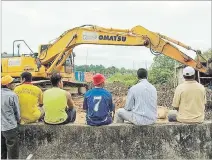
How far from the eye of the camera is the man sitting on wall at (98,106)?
598cm

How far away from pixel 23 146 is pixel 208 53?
30.6m

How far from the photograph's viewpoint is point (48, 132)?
19.7 ft

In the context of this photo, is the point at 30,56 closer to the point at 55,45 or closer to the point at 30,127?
the point at 55,45

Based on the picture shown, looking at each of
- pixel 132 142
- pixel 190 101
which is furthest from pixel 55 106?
pixel 190 101

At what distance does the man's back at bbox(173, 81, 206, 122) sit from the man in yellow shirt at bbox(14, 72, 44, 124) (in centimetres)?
223

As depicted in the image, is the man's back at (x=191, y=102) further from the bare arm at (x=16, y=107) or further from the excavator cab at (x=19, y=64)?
the excavator cab at (x=19, y=64)

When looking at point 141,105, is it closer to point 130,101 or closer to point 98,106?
point 130,101

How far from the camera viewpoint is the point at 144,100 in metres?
5.96

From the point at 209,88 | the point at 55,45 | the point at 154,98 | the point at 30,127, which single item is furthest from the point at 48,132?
the point at 209,88

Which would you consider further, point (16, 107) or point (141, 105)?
Result: point (141, 105)

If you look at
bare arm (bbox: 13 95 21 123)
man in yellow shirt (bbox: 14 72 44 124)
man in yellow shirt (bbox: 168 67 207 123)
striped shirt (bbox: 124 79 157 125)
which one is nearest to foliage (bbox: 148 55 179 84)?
man in yellow shirt (bbox: 168 67 207 123)

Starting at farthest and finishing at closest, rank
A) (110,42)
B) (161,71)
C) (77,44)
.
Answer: (161,71), (77,44), (110,42)

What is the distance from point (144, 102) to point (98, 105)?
27.5 inches

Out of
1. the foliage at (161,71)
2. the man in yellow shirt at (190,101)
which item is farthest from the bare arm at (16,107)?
the foliage at (161,71)
